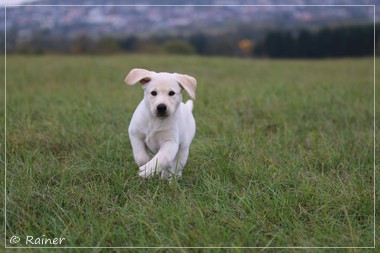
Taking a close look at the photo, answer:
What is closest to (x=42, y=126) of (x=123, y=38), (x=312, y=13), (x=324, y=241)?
(x=324, y=241)

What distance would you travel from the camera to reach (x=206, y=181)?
4203mm

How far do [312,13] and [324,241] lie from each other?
230 inches

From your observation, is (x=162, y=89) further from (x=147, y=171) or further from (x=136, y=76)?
(x=147, y=171)

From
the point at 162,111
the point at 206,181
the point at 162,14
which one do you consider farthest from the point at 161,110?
the point at 162,14

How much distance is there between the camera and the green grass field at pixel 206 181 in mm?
3453

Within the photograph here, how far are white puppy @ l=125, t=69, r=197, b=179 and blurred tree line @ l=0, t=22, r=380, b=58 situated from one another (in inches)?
502

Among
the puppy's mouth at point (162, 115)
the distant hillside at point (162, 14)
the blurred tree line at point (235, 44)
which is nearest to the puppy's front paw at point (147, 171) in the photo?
the puppy's mouth at point (162, 115)

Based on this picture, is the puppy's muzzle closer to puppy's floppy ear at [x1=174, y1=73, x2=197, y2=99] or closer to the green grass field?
puppy's floppy ear at [x1=174, y1=73, x2=197, y2=99]

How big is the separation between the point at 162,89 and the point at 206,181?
85 centimetres

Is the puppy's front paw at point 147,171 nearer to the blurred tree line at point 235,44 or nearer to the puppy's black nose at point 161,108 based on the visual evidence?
the puppy's black nose at point 161,108

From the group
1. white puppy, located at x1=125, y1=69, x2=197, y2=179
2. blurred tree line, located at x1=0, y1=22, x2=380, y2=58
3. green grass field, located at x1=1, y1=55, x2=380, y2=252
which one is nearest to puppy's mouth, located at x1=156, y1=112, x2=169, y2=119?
white puppy, located at x1=125, y1=69, x2=197, y2=179

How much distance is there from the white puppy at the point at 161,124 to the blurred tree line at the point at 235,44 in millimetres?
12750

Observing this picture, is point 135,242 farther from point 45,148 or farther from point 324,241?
point 45,148

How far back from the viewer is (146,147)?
15.1ft
